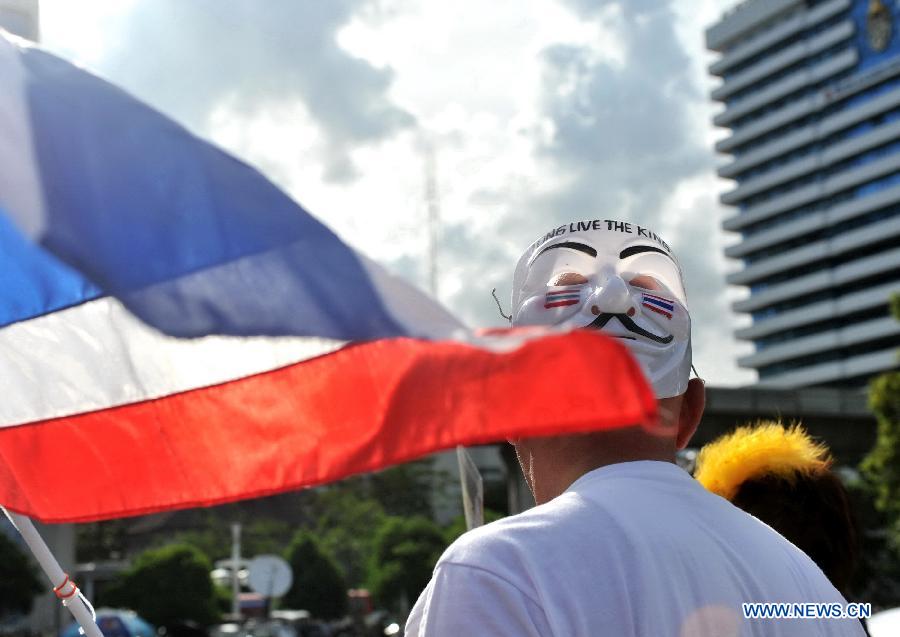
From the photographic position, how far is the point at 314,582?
4538 centimetres

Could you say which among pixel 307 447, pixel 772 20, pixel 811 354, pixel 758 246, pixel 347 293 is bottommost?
pixel 307 447

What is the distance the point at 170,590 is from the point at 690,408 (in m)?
42.8

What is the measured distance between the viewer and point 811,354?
95.2 meters

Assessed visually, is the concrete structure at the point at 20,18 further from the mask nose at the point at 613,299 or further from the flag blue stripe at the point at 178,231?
the mask nose at the point at 613,299

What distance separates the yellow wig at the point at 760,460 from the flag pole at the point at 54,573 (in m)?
1.89

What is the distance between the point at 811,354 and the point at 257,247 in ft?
321

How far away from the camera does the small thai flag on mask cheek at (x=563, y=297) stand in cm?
212

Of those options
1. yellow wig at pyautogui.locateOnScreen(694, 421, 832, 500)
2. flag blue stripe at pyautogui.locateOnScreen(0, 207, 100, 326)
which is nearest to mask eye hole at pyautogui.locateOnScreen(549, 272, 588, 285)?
flag blue stripe at pyautogui.locateOnScreen(0, 207, 100, 326)

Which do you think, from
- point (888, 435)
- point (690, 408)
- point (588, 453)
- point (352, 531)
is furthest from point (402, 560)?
point (588, 453)

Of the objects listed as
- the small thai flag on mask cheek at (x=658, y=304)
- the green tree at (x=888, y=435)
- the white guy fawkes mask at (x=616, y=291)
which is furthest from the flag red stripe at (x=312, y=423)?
the green tree at (x=888, y=435)

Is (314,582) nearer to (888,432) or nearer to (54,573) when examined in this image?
(888,432)

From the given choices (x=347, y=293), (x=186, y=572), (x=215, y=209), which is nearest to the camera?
(x=347, y=293)

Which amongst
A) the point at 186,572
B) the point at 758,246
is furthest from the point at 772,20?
the point at 186,572

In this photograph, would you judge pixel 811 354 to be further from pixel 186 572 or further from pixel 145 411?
pixel 145 411
